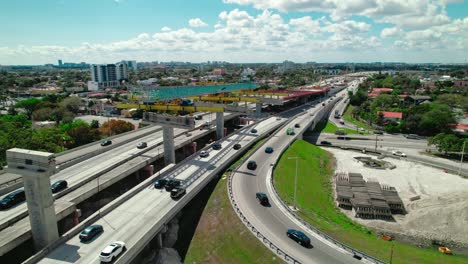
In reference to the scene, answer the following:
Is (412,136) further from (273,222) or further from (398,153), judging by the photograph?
(273,222)

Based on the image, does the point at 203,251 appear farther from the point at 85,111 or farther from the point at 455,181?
the point at 85,111

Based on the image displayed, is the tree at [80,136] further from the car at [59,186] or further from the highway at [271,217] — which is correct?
the highway at [271,217]

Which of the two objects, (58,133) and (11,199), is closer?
(11,199)

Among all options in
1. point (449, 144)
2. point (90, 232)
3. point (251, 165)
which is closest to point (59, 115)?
point (251, 165)

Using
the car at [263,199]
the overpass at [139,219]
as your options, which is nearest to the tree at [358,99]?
the overpass at [139,219]

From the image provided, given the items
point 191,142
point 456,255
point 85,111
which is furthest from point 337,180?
point 85,111

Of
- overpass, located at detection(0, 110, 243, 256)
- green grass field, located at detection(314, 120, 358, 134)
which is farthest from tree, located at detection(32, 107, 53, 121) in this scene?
green grass field, located at detection(314, 120, 358, 134)

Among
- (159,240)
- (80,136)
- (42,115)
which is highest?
(42,115)
